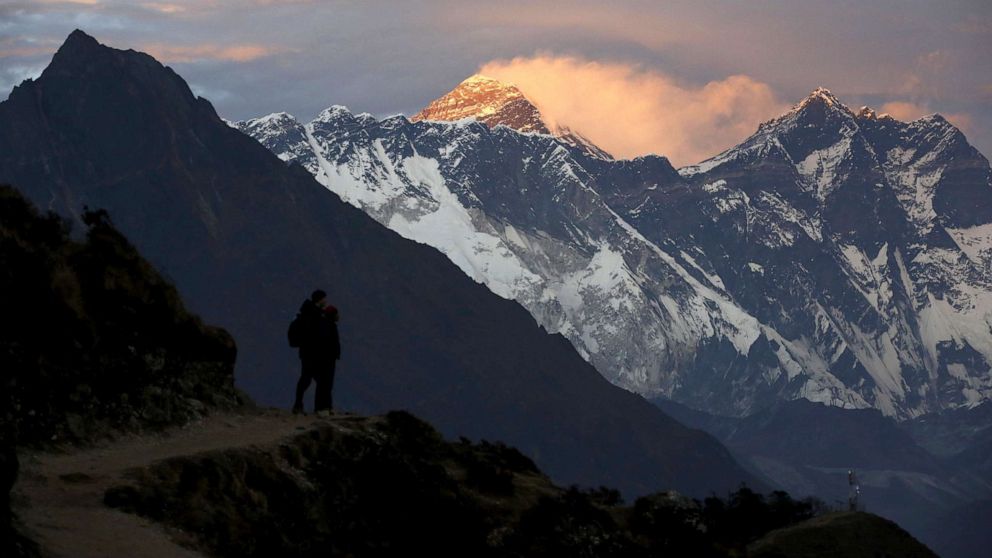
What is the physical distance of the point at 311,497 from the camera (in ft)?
115

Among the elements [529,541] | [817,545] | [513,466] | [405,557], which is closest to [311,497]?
[405,557]

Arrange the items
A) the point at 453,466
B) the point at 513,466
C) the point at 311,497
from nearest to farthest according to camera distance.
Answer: the point at 311,497, the point at 453,466, the point at 513,466

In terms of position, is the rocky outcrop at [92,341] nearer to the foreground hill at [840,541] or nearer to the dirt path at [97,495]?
the dirt path at [97,495]

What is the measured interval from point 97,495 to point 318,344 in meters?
11.2

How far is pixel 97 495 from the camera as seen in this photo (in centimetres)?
3041

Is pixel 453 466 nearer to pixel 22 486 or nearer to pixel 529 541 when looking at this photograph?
pixel 529 541

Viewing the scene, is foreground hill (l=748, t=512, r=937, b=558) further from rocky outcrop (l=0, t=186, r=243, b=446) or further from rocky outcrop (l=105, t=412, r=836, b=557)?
rocky outcrop (l=0, t=186, r=243, b=446)

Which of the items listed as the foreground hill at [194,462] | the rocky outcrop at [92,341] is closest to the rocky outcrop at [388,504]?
the foreground hill at [194,462]

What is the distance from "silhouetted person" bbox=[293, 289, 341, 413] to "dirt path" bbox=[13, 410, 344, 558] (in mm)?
3656

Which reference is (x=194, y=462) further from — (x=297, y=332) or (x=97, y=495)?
(x=297, y=332)

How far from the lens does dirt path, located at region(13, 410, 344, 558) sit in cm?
2761

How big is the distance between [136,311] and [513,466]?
10559 mm

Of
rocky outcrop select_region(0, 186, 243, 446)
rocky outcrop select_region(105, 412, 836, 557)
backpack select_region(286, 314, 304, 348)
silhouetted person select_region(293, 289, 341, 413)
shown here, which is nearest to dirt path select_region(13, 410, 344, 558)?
rocky outcrop select_region(105, 412, 836, 557)

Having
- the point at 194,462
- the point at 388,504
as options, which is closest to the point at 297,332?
the point at 388,504
